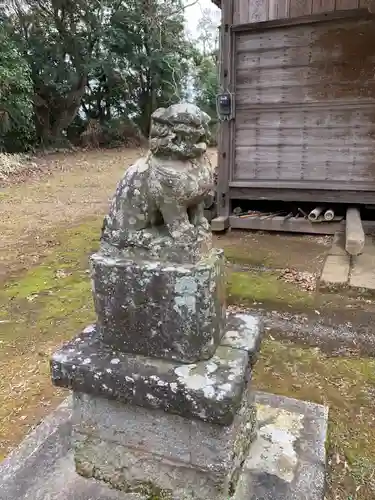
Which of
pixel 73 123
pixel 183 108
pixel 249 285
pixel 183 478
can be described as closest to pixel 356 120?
pixel 249 285

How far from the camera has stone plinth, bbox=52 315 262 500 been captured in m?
1.70

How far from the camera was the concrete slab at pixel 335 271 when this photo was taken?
14.9 feet

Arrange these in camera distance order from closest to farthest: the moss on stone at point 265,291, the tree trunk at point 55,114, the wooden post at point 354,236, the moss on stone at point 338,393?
the moss on stone at point 338,393
the moss on stone at point 265,291
the wooden post at point 354,236
the tree trunk at point 55,114

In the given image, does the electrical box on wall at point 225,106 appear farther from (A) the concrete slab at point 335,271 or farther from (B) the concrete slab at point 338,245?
(A) the concrete slab at point 335,271

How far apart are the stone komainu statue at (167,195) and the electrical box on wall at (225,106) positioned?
208 inches

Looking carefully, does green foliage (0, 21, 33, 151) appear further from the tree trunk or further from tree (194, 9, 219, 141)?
tree (194, 9, 219, 141)

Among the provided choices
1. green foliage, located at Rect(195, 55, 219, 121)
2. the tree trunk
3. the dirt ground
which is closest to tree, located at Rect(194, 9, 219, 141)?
green foliage, located at Rect(195, 55, 219, 121)

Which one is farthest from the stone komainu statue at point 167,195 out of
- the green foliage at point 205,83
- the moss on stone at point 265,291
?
the green foliage at point 205,83

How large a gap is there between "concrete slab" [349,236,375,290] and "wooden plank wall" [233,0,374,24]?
337 cm

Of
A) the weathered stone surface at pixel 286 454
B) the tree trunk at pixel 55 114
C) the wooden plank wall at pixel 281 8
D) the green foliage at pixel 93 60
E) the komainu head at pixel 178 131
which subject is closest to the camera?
the komainu head at pixel 178 131

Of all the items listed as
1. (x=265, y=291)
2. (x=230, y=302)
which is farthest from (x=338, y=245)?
(x=230, y=302)

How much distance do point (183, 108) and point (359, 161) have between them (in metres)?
5.39

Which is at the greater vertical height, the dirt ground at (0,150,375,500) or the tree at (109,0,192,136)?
the tree at (109,0,192,136)

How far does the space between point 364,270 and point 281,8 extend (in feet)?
13.2
